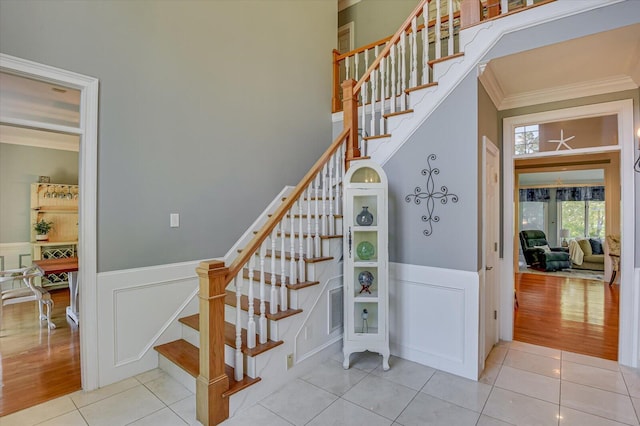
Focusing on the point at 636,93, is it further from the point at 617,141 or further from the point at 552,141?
the point at 552,141

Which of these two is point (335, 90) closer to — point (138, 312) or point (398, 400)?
point (138, 312)

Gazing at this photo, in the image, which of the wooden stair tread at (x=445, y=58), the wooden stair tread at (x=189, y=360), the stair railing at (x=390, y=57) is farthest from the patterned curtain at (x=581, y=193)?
the wooden stair tread at (x=189, y=360)

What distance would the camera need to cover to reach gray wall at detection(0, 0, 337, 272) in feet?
7.94

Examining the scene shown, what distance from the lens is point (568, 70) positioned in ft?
9.25

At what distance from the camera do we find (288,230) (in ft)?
11.8

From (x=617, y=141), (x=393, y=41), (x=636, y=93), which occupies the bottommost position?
(x=617, y=141)

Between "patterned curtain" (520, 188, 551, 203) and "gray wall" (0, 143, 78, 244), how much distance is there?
13.2 metres

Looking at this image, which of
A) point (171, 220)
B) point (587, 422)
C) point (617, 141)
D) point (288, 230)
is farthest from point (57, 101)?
point (617, 141)

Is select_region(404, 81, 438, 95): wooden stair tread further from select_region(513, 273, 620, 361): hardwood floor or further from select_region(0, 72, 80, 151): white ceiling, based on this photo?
select_region(513, 273, 620, 361): hardwood floor

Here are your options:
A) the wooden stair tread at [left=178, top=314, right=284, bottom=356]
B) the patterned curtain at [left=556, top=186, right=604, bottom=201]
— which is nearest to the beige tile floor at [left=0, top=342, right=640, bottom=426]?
the wooden stair tread at [left=178, top=314, right=284, bottom=356]

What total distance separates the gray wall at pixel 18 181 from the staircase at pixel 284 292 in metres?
4.79

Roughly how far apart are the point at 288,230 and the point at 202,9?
96.4 inches

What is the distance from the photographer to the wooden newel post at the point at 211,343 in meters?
2.03

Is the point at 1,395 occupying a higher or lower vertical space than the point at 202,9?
lower
